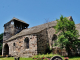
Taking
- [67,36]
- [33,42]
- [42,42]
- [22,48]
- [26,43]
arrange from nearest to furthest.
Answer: [67,36]
[33,42]
[42,42]
[26,43]
[22,48]

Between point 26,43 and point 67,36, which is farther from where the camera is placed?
point 26,43

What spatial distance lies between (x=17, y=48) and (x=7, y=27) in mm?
11050

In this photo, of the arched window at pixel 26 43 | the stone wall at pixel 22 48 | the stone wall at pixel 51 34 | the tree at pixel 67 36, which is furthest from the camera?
the stone wall at pixel 51 34

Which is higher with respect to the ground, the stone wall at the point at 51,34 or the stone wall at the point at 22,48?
the stone wall at the point at 51,34

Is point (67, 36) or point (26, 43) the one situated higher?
point (67, 36)

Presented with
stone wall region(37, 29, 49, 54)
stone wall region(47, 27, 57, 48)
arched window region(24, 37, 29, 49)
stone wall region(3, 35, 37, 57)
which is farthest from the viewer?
stone wall region(47, 27, 57, 48)

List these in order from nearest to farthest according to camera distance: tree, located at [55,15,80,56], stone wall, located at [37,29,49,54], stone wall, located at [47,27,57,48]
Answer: tree, located at [55,15,80,56] < stone wall, located at [37,29,49,54] < stone wall, located at [47,27,57,48]

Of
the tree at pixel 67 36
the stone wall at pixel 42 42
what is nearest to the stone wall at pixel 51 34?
the stone wall at pixel 42 42

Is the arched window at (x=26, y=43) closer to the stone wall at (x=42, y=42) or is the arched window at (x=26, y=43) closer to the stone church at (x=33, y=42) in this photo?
the stone church at (x=33, y=42)

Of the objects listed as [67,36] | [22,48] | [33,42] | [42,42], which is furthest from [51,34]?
[22,48]

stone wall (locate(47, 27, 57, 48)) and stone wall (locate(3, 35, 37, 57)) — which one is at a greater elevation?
stone wall (locate(47, 27, 57, 48))

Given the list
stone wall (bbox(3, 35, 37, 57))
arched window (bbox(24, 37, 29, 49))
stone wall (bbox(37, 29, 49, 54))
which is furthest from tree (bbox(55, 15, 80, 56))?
arched window (bbox(24, 37, 29, 49))

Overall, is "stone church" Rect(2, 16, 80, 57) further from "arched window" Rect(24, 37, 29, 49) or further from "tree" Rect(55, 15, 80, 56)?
"tree" Rect(55, 15, 80, 56)

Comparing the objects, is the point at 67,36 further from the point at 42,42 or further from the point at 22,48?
the point at 22,48
